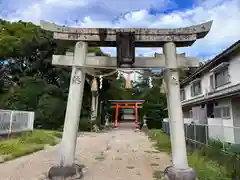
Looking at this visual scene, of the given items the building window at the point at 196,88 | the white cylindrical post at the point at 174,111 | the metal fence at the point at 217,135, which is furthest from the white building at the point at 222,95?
the white cylindrical post at the point at 174,111

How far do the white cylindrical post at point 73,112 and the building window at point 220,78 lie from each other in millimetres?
9152

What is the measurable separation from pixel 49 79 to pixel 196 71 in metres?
14.5

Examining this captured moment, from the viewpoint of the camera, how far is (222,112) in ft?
36.8

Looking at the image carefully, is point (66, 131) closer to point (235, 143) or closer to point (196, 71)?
point (235, 143)

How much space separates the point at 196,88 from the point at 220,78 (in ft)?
16.3

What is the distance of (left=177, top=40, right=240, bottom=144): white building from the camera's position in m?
7.99

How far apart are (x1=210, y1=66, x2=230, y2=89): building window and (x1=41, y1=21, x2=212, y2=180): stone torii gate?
7191 millimetres

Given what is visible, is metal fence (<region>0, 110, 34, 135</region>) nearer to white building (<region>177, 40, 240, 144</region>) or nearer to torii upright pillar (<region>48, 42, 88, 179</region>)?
torii upright pillar (<region>48, 42, 88, 179</region>)

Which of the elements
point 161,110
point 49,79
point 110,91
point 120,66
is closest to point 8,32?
point 49,79

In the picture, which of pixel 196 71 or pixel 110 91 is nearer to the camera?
pixel 196 71

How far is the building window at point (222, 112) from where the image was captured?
10.6m

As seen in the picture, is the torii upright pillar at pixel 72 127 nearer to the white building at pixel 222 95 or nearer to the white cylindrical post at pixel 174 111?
the white cylindrical post at pixel 174 111

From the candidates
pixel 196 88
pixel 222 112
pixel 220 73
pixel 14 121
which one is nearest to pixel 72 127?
pixel 14 121

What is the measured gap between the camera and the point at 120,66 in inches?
208
